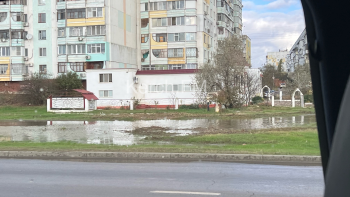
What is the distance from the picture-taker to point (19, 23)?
6147cm

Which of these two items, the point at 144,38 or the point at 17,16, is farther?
the point at 144,38

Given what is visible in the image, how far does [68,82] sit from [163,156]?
43405 millimetres

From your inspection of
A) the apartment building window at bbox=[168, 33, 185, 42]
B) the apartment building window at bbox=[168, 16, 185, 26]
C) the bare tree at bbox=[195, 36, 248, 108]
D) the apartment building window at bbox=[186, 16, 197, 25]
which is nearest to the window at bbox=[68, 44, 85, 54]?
the apartment building window at bbox=[168, 33, 185, 42]

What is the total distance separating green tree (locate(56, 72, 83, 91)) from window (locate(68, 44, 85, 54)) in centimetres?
437

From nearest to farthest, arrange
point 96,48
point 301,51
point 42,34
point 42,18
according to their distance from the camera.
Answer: point 301,51 → point 96,48 → point 42,18 → point 42,34

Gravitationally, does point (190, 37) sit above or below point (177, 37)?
below

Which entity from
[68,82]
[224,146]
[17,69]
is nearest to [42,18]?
[17,69]

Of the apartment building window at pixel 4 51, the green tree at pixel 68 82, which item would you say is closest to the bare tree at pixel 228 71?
the green tree at pixel 68 82

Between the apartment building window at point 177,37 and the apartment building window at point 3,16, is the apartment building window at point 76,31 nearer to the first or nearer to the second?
the apartment building window at point 3,16

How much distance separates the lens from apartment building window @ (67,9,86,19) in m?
58.3

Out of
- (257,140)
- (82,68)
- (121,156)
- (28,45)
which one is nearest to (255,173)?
(121,156)

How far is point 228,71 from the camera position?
39438mm

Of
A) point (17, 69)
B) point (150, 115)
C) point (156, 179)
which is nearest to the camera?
point (156, 179)

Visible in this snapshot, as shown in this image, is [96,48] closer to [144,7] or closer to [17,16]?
[144,7]
